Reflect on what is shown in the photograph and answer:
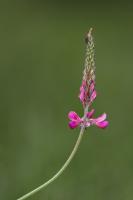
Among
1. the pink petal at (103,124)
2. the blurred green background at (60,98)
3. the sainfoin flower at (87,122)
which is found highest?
the blurred green background at (60,98)

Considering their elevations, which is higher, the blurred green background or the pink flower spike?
the blurred green background

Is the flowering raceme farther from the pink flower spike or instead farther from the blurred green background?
the blurred green background

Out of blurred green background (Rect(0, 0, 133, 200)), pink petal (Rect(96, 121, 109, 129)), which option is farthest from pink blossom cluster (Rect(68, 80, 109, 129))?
blurred green background (Rect(0, 0, 133, 200))

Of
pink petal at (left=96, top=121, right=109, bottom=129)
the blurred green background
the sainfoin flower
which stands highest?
the blurred green background

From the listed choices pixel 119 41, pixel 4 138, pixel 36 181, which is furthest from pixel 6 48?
pixel 36 181

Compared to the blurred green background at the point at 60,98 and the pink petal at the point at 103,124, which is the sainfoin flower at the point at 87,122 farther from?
the blurred green background at the point at 60,98

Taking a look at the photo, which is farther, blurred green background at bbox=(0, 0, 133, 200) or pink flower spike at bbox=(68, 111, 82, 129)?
blurred green background at bbox=(0, 0, 133, 200)

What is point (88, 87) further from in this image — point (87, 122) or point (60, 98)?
point (60, 98)

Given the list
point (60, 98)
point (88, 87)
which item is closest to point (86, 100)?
point (88, 87)

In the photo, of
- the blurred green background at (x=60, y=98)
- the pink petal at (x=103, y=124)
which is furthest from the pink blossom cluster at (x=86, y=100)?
the blurred green background at (x=60, y=98)

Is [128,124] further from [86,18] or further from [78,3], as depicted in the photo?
[78,3]
